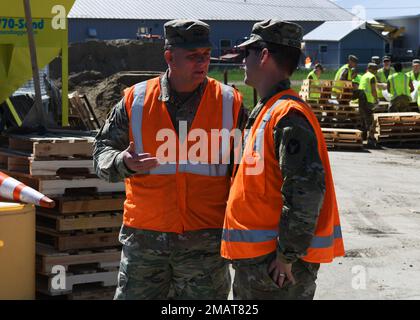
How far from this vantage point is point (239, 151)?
5.07 m

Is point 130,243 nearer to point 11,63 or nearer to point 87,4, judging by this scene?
point 11,63

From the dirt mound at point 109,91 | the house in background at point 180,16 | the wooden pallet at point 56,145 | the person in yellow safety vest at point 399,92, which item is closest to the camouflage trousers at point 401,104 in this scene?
the person in yellow safety vest at point 399,92

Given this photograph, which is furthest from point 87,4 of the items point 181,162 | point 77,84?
point 181,162

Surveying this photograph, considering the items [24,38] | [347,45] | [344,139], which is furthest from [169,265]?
[347,45]

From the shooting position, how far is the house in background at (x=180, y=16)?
69.2m

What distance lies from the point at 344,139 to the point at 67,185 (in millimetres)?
14389

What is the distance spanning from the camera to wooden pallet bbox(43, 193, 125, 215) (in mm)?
6496

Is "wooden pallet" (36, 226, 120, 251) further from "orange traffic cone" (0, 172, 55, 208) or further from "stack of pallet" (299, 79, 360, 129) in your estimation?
"stack of pallet" (299, 79, 360, 129)

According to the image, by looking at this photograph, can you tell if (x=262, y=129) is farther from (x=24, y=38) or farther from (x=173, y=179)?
(x=24, y=38)

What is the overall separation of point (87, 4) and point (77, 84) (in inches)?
1471

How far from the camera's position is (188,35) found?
16.7 feet

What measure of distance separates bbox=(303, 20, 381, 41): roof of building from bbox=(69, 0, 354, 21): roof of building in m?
4.96

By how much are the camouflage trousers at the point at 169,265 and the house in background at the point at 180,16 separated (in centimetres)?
5970

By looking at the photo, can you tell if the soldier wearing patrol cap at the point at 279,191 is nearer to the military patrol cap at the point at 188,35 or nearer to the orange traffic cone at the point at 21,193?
the military patrol cap at the point at 188,35
